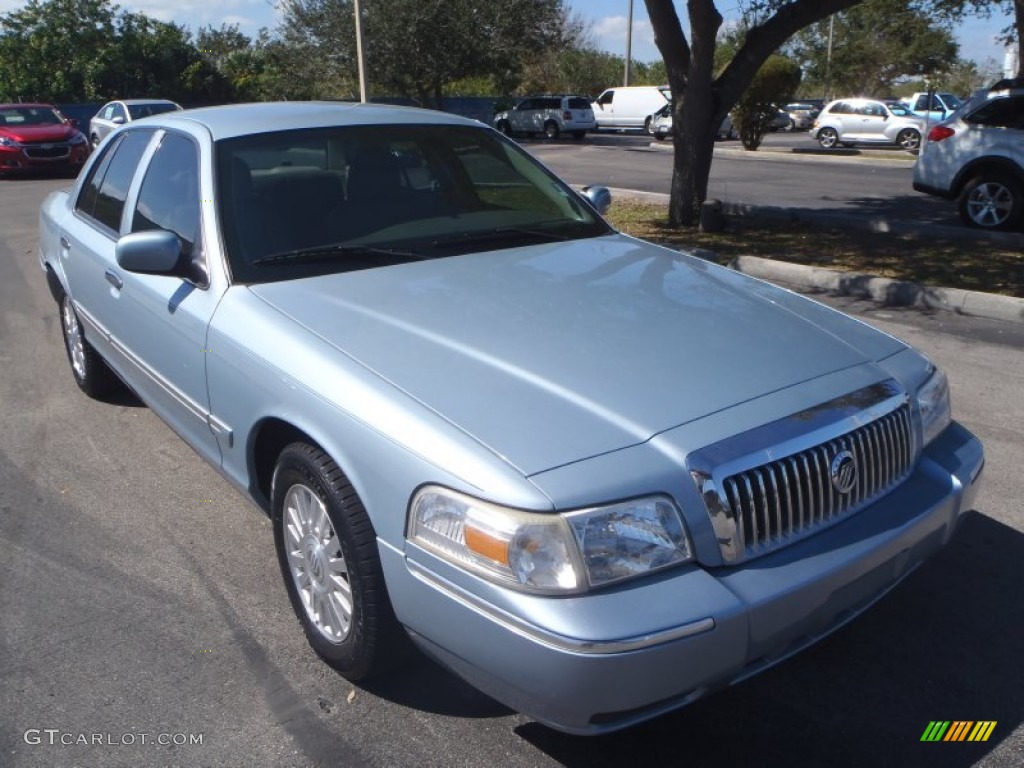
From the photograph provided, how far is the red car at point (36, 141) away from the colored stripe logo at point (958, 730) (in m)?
22.5

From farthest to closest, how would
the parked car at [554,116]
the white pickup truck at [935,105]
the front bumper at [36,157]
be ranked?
the parked car at [554,116]
the white pickup truck at [935,105]
the front bumper at [36,157]

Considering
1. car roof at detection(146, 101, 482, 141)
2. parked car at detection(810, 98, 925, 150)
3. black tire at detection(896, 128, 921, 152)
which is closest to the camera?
car roof at detection(146, 101, 482, 141)

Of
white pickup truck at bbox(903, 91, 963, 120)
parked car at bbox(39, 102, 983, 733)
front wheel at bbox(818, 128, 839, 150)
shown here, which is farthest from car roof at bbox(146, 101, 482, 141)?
white pickup truck at bbox(903, 91, 963, 120)

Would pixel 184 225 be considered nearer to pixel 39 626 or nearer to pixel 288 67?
pixel 39 626

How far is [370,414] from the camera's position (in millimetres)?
2729

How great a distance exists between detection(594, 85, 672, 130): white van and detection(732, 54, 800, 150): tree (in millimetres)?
13114

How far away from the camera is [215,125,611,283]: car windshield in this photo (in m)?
3.72

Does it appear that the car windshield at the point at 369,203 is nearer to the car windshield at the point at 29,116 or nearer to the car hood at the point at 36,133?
the car hood at the point at 36,133

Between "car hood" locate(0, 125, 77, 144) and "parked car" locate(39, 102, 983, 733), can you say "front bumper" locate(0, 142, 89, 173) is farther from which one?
"parked car" locate(39, 102, 983, 733)

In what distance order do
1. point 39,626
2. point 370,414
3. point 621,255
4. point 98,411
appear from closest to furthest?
point 370,414 < point 39,626 < point 621,255 < point 98,411

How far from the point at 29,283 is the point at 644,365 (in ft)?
28.0

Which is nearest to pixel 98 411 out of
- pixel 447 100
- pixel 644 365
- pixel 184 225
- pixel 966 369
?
pixel 184 225

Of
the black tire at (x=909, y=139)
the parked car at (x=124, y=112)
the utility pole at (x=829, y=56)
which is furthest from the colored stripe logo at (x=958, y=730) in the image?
the utility pole at (x=829, y=56)

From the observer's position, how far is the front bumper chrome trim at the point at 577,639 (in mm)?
2258
